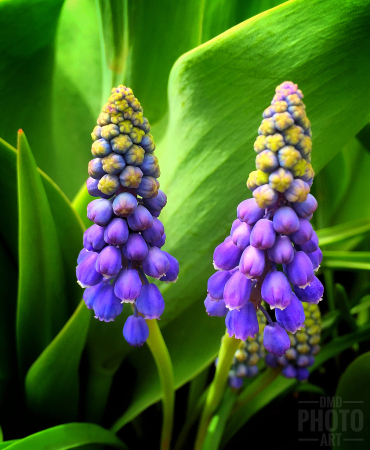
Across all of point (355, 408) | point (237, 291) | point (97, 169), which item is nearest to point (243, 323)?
point (237, 291)

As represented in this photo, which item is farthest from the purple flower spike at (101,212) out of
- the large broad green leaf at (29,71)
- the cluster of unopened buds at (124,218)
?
the large broad green leaf at (29,71)

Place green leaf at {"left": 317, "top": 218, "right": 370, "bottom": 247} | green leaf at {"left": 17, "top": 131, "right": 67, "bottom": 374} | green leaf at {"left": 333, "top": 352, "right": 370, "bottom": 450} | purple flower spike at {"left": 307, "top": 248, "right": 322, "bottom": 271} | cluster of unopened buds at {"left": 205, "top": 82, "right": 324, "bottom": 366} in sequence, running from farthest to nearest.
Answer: green leaf at {"left": 317, "top": 218, "right": 370, "bottom": 247} → green leaf at {"left": 333, "top": 352, "right": 370, "bottom": 450} → green leaf at {"left": 17, "top": 131, "right": 67, "bottom": 374} → purple flower spike at {"left": 307, "top": 248, "right": 322, "bottom": 271} → cluster of unopened buds at {"left": 205, "top": 82, "right": 324, "bottom": 366}

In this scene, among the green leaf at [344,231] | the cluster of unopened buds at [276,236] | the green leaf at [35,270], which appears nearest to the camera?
the cluster of unopened buds at [276,236]

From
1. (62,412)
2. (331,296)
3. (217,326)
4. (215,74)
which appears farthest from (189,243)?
(331,296)

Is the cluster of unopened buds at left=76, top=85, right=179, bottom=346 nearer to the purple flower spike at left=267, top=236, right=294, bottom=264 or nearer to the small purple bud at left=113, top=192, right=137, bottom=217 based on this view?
the small purple bud at left=113, top=192, right=137, bottom=217

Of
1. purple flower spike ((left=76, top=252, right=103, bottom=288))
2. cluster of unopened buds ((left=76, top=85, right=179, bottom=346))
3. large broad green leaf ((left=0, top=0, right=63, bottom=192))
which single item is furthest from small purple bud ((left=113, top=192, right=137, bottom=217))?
large broad green leaf ((left=0, top=0, right=63, bottom=192))

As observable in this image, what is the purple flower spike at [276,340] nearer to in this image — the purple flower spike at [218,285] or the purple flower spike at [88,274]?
the purple flower spike at [218,285]

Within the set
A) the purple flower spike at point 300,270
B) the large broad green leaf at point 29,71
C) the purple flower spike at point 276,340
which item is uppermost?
the large broad green leaf at point 29,71
